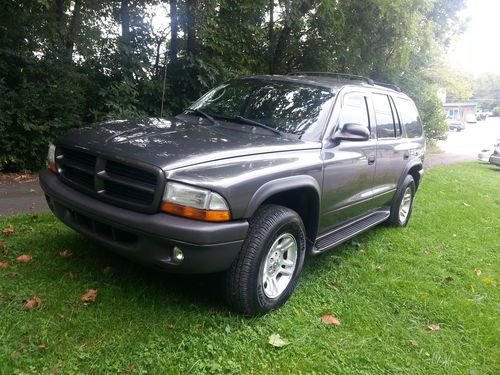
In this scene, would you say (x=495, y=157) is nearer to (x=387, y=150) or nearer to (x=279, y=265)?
(x=387, y=150)

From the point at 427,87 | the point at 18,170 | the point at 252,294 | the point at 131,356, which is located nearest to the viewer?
the point at 131,356

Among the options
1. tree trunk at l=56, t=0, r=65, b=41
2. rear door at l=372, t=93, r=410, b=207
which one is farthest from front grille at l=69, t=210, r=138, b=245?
tree trunk at l=56, t=0, r=65, b=41

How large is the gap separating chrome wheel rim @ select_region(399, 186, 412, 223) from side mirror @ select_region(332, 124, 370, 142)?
242 cm

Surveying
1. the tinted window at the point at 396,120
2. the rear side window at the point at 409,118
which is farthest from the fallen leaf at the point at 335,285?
the rear side window at the point at 409,118

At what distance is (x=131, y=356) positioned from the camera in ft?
8.46

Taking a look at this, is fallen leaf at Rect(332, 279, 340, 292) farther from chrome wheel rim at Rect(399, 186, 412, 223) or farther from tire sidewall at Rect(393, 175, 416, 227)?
chrome wheel rim at Rect(399, 186, 412, 223)

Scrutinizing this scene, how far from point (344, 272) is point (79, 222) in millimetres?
2510

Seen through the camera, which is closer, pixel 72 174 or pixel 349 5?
pixel 72 174

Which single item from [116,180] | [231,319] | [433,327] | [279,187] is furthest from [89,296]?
[433,327]

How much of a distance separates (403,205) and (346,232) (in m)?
2.08

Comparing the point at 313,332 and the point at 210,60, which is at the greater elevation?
the point at 210,60

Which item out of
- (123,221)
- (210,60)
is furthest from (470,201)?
(123,221)

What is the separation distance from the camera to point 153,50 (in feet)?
30.8

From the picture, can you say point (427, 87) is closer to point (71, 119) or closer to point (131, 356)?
point (71, 119)
